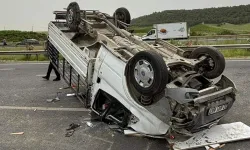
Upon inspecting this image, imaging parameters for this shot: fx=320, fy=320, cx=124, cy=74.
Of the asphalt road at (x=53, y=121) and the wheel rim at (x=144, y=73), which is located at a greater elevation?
the wheel rim at (x=144, y=73)

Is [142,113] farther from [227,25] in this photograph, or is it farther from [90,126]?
[227,25]

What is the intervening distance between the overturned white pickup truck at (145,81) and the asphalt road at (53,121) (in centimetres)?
30

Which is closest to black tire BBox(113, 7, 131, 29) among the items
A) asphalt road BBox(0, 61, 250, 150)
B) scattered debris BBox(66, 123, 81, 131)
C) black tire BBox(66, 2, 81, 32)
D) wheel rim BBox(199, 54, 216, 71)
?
black tire BBox(66, 2, 81, 32)

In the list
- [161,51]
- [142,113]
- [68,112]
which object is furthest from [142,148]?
[68,112]

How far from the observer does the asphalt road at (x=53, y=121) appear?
4766mm

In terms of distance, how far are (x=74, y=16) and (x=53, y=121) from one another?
7.68 ft

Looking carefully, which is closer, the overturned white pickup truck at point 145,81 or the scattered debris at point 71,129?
the overturned white pickup truck at point 145,81

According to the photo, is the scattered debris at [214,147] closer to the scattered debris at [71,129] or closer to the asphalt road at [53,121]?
the asphalt road at [53,121]

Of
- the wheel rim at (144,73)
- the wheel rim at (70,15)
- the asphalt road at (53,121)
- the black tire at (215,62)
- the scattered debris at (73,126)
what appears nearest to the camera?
the wheel rim at (144,73)

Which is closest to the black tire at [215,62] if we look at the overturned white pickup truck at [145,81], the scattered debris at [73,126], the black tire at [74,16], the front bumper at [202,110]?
the overturned white pickup truck at [145,81]

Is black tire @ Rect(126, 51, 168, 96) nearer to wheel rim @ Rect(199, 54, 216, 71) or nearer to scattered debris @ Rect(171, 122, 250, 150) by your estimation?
scattered debris @ Rect(171, 122, 250, 150)

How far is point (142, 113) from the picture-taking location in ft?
15.2

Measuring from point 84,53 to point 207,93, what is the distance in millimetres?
2392

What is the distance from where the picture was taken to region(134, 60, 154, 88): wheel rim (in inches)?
171
